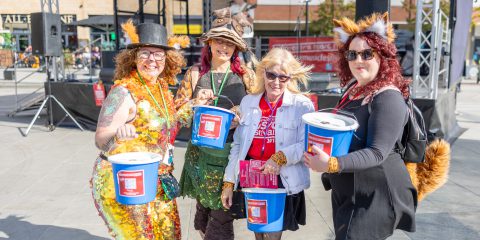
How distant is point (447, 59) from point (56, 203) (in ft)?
25.2

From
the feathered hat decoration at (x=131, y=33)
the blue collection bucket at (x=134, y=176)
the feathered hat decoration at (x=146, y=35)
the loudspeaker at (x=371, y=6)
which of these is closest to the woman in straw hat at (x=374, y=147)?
the blue collection bucket at (x=134, y=176)

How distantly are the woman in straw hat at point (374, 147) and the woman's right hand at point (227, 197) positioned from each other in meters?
0.74

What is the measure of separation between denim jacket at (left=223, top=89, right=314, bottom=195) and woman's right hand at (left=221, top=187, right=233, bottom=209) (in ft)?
0.38

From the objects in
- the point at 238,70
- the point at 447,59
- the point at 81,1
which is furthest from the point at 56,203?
the point at 81,1

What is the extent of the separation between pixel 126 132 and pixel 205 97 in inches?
29.1

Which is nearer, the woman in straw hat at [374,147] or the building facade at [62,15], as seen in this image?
the woman in straw hat at [374,147]

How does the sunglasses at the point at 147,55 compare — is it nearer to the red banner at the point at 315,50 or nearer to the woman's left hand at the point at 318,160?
the woman's left hand at the point at 318,160

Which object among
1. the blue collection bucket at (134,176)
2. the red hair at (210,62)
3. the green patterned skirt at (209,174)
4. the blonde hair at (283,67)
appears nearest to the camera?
the blue collection bucket at (134,176)

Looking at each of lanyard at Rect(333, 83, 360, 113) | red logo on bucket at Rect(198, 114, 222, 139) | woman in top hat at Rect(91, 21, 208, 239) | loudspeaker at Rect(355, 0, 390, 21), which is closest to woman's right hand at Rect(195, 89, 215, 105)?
woman in top hat at Rect(91, 21, 208, 239)

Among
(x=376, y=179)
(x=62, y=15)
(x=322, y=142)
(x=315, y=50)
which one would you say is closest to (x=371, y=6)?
(x=376, y=179)

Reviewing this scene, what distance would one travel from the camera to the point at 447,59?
27.3 ft

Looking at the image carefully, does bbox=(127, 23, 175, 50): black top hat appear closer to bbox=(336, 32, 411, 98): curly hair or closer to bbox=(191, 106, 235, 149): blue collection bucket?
bbox=(191, 106, 235, 149): blue collection bucket

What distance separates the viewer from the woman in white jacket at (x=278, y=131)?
2.34 metres

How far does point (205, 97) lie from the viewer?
274 cm
